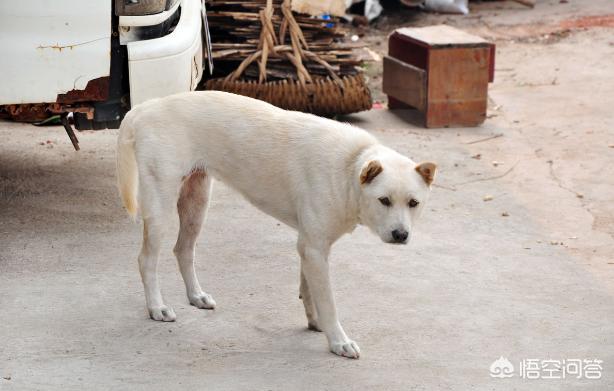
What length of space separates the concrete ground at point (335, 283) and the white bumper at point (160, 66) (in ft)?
2.92

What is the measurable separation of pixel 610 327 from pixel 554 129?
11.8 feet

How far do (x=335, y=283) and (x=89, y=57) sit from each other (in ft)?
5.55

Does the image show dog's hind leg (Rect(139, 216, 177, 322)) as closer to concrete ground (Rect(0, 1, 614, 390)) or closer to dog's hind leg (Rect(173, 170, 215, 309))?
concrete ground (Rect(0, 1, 614, 390))

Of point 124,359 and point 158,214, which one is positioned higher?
point 158,214

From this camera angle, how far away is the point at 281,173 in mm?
4125

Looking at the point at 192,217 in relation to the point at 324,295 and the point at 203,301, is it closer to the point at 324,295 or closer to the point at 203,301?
the point at 203,301

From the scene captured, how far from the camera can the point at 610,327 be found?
436cm

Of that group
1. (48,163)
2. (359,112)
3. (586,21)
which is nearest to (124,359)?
(48,163)

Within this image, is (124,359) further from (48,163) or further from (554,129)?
(554,129)

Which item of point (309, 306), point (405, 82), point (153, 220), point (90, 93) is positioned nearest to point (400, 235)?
point (309, 306)

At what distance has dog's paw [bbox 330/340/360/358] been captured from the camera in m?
4.04

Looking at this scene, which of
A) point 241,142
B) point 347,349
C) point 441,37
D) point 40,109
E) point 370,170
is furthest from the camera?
point 441,37
